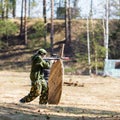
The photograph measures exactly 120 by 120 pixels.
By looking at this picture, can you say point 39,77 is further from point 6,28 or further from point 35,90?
point 6,28

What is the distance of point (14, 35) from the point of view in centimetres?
5703

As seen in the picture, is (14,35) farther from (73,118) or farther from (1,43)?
(73,118)

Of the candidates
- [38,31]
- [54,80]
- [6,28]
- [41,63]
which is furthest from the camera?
[38,31]

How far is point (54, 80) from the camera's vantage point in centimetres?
1305

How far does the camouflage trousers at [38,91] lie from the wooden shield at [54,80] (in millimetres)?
164

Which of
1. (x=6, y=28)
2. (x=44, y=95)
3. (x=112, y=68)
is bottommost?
(x=112, y=68)

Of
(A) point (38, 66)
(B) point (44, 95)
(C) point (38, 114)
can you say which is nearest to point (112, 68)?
(B) point (44, 95)

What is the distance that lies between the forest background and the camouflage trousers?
93.8ft

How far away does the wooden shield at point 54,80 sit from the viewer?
13.0m

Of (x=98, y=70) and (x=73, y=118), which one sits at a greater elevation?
(x=73, y=118)

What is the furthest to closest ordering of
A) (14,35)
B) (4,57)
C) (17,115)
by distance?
(14,35) < (4,57) < (17,115)

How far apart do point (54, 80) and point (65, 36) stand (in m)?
40.6

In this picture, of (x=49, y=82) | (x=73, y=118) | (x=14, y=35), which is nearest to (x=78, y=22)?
(x=14, y=35)

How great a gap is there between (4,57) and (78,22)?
38.9 ft
